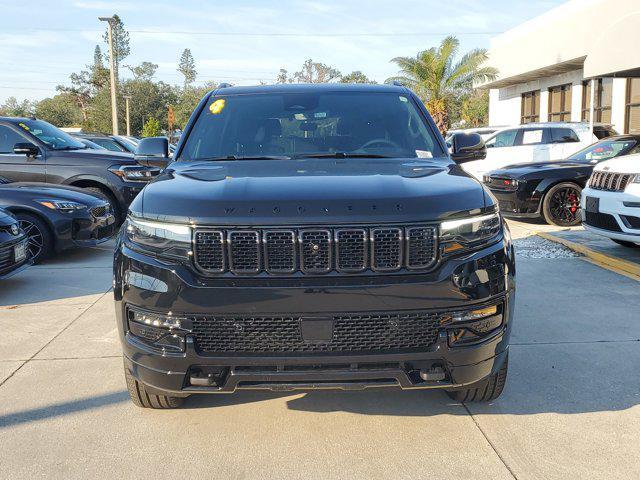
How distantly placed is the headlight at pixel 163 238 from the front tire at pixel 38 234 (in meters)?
5.46

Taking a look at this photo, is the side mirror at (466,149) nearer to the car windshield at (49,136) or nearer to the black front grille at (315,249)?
the black front grille at (315,249)

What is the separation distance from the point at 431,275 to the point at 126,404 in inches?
78.5

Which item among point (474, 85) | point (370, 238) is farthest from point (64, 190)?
point (474, 85)

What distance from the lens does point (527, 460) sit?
10.0 feet

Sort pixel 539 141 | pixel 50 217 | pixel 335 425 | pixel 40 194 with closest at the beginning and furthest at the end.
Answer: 1. pixel 335 425
2. pixel 50 217
3. pixel 40 194
4. pixel 539 141

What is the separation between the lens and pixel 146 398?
3.52 metres

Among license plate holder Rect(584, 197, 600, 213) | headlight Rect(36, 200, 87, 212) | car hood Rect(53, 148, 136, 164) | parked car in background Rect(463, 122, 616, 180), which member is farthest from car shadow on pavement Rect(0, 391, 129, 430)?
parked car in background Rect(463, 122, 616, 180)

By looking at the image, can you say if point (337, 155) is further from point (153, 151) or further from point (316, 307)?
point (153, 151)

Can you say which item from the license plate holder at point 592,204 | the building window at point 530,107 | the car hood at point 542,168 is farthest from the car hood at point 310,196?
the building window at point 530,107

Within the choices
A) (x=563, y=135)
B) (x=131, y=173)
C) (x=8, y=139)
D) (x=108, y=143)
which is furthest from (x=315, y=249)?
(x=108, y=143)

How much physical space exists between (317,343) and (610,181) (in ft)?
18.5

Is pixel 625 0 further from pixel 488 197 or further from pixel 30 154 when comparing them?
pixel 488 197

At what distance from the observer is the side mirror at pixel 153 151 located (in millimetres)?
4688

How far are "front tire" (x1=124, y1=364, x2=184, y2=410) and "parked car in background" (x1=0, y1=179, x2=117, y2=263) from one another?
16.4ft
